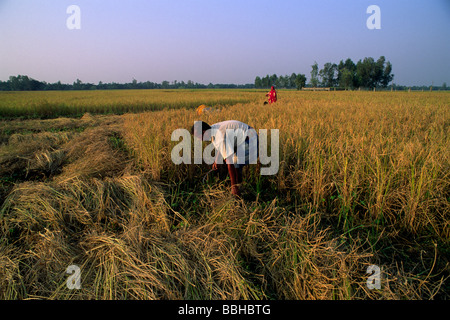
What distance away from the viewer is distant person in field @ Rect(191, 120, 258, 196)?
1952 millimetres

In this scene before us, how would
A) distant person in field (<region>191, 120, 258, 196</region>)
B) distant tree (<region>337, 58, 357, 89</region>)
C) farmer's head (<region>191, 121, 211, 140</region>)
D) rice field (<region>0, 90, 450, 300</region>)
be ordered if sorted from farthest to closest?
distant tree (<region>337, 58, 357, 89</region>) < farmer's head (<region>191, 121, 211, 140</region>) < distant person in field (<region>191, 120, 258, 196</region>) < rice field (<region>0, 90, 450, 300</region>)

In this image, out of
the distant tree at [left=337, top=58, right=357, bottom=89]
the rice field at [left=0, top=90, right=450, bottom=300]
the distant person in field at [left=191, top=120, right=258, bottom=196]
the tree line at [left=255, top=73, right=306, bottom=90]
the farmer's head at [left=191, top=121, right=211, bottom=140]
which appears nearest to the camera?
the rice field at [left=0, top=90, right=450, bottom=300]

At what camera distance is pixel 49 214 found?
6.14 feet

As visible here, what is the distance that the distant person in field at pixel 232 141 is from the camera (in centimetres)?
195

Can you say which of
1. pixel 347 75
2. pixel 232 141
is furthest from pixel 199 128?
pixel 347 75

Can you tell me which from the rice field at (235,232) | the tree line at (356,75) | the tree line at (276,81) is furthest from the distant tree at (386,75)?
the rice field at (235,232)

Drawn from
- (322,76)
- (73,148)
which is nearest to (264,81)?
(322,76)

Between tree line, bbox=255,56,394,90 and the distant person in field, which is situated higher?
tree line, bbox=255,56,394,90

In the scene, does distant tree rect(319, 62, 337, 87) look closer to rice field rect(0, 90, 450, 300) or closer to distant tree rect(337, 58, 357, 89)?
distant tree rect(337, 58, 357, 89)

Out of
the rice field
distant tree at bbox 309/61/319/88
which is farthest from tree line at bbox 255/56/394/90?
the rice field

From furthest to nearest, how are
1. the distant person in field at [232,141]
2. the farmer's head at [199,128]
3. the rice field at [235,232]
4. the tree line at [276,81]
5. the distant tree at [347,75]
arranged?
1. the tree line at [276,81]
2. the distant tree at [347,75]
3. the farmer's head at [199,128]
4. the distant person in field at [232,141]
5. the rice field at [235,232]

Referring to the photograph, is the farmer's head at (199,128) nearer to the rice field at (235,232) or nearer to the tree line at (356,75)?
the rice field at (235,232)

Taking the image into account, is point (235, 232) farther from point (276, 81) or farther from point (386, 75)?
point (276, 81)
